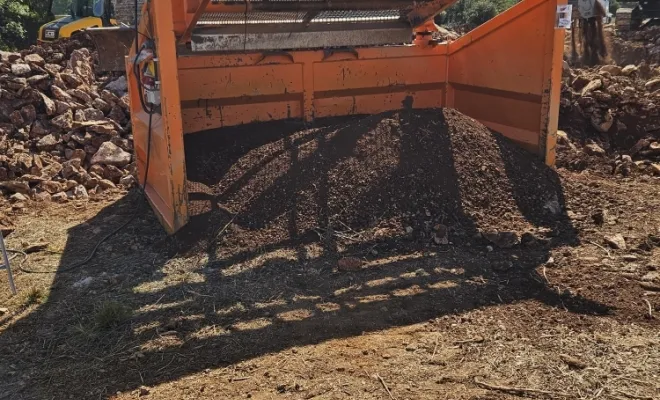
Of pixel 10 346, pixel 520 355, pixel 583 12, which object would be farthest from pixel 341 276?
pixel 583 12

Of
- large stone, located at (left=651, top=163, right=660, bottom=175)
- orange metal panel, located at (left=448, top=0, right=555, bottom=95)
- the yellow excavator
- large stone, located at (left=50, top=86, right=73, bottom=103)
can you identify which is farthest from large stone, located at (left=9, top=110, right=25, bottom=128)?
large stone, located at (left=651, top=163, right=660, bottom=175)

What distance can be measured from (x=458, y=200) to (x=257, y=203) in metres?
1.50

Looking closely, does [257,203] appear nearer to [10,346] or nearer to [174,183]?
[174,183]

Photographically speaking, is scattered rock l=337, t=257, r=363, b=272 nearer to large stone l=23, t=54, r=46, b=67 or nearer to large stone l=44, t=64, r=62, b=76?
large stone l=44, t=64, r=62, b=76

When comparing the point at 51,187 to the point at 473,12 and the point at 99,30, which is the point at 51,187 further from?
the point at 473,12

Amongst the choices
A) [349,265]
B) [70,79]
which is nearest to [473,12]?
[70,79]

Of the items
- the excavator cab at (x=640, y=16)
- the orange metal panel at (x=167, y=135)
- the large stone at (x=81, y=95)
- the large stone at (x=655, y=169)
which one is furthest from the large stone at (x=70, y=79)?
the excavator cab at (x=640, y=16)

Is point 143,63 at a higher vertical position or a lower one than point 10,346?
higher

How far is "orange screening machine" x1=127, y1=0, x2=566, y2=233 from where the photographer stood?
196 inches

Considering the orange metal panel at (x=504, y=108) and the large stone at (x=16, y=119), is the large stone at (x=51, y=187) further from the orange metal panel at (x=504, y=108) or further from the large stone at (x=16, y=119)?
the orange metal panel at (x=504, y=108)

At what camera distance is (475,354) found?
3.13 meters

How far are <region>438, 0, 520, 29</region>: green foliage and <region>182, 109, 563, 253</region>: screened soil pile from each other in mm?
20930

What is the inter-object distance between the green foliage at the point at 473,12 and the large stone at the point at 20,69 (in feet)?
65.4

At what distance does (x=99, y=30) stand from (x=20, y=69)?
135cm
